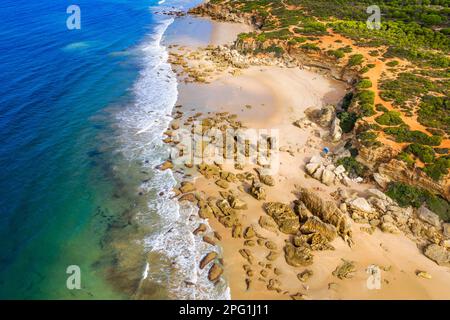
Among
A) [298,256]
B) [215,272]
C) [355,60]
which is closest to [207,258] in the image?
[215,272]

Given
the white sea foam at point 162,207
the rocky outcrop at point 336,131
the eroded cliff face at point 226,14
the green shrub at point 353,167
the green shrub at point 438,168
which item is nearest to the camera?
the white sea foam at point 162,207

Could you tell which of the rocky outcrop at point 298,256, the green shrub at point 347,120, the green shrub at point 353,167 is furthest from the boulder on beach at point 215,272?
the green shrub at point 347,120

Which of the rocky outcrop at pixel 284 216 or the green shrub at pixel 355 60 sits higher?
the green shrub at pixel 355 60

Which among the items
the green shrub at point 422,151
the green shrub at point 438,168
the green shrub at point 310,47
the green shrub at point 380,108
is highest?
the green shrub at point 310,47

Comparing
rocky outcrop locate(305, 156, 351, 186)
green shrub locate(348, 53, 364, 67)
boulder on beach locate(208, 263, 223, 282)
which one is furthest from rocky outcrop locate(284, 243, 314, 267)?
green shrub locate(348, 53, 364, 67)

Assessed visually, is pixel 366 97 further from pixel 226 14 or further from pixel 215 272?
pixel 226 14

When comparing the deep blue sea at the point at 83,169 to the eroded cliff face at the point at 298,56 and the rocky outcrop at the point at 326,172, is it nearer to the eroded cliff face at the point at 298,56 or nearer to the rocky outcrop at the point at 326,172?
the rocky outcrop at the point at 326,172

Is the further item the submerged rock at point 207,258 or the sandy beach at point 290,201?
the submerged rock at point 207,258
